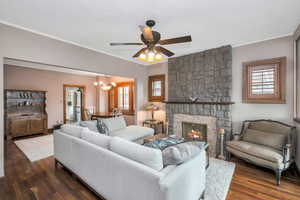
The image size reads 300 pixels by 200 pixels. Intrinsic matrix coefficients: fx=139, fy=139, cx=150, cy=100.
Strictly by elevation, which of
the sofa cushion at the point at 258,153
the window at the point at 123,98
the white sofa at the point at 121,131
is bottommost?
the sofa cushion at the point at 258,153

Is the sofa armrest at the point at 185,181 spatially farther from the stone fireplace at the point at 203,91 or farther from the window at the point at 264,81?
the window at the point at 264,81

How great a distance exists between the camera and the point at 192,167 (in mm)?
1554

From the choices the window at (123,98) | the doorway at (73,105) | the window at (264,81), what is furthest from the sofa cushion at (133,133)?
the doorway at (73,105)

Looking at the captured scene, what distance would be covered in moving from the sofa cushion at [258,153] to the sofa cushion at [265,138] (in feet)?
0.34

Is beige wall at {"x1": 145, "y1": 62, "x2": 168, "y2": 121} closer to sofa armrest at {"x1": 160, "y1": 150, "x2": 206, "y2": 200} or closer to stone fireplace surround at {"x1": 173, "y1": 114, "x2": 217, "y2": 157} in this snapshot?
stone fireplace surround at {"x1": 173, "y1": 114, "x2": 217, "y2": 157}

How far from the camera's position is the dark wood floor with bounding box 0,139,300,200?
2002mm

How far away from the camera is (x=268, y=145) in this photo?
8.62 feet

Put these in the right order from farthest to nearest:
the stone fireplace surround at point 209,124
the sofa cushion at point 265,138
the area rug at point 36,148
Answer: the stone fireplace surround at point 209,124, the area rug at point 36,148, the sofa cushion at point 265,138

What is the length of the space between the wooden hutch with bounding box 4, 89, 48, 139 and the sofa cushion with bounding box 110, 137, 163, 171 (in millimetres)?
4908

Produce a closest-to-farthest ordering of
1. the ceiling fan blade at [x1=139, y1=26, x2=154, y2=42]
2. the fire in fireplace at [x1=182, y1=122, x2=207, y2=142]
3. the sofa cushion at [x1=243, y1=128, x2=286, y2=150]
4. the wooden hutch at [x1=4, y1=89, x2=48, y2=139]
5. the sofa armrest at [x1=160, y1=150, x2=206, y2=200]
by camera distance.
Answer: the sofa armrest at [x1=160, y1=150, x2=206, y2=200] < the ceiling fan blade at [x1=139, y1=26, x2=154, y2=42] < the sofa cushion at [x1=243, y1=128, x2=286, y2=150] < the fire in fireplace at [x1=182, y1=122, x2=207, y2=142] < the wooden hutch at [x1=4, y1=89, x2=48, y2=139]

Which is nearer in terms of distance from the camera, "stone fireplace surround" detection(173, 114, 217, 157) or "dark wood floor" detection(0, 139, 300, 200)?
"dark wood floor" detection(0, 139, 300, 200)

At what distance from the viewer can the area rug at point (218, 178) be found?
79.6 inches

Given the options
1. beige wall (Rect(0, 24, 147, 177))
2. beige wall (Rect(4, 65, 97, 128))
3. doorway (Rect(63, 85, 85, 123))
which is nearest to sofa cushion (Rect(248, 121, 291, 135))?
beige wall (Rect(0, 24, 147, 177))

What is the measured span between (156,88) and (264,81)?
10.3 ft
